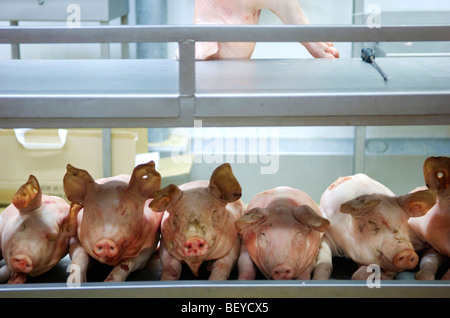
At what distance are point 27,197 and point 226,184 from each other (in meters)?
0.53

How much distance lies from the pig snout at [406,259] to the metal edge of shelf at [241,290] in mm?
48

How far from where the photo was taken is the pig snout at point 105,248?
1.26 meters

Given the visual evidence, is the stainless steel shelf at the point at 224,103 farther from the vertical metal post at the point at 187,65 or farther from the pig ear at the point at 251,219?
the pig ear at the point at 251,219

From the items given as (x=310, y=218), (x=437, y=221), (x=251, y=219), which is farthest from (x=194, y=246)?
(x=437, y=221)

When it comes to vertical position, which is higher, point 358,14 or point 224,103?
point 358,14

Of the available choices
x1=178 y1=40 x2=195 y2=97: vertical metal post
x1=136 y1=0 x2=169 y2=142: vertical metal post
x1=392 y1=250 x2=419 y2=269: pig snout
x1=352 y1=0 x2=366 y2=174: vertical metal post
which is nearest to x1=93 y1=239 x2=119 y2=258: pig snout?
x1=178 y1=40 x2=195 y2=97: vertical metal post

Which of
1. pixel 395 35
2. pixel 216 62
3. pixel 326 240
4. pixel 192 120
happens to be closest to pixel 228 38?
pixel 192 120

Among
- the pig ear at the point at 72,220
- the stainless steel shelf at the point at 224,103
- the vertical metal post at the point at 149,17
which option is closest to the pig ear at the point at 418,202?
the stainless steel shelf at the point at 224,103

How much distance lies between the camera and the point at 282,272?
1.27 meters

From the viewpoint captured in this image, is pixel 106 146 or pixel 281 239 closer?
pixel 281 239

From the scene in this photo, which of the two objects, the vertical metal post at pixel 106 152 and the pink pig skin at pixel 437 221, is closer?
the pink pig skin at pixel 437 221

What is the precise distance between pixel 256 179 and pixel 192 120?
239 centimetres

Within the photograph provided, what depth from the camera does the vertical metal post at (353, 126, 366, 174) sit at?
10.3ft

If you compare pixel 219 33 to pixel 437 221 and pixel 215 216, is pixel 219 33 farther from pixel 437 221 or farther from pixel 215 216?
pixel 437 221
